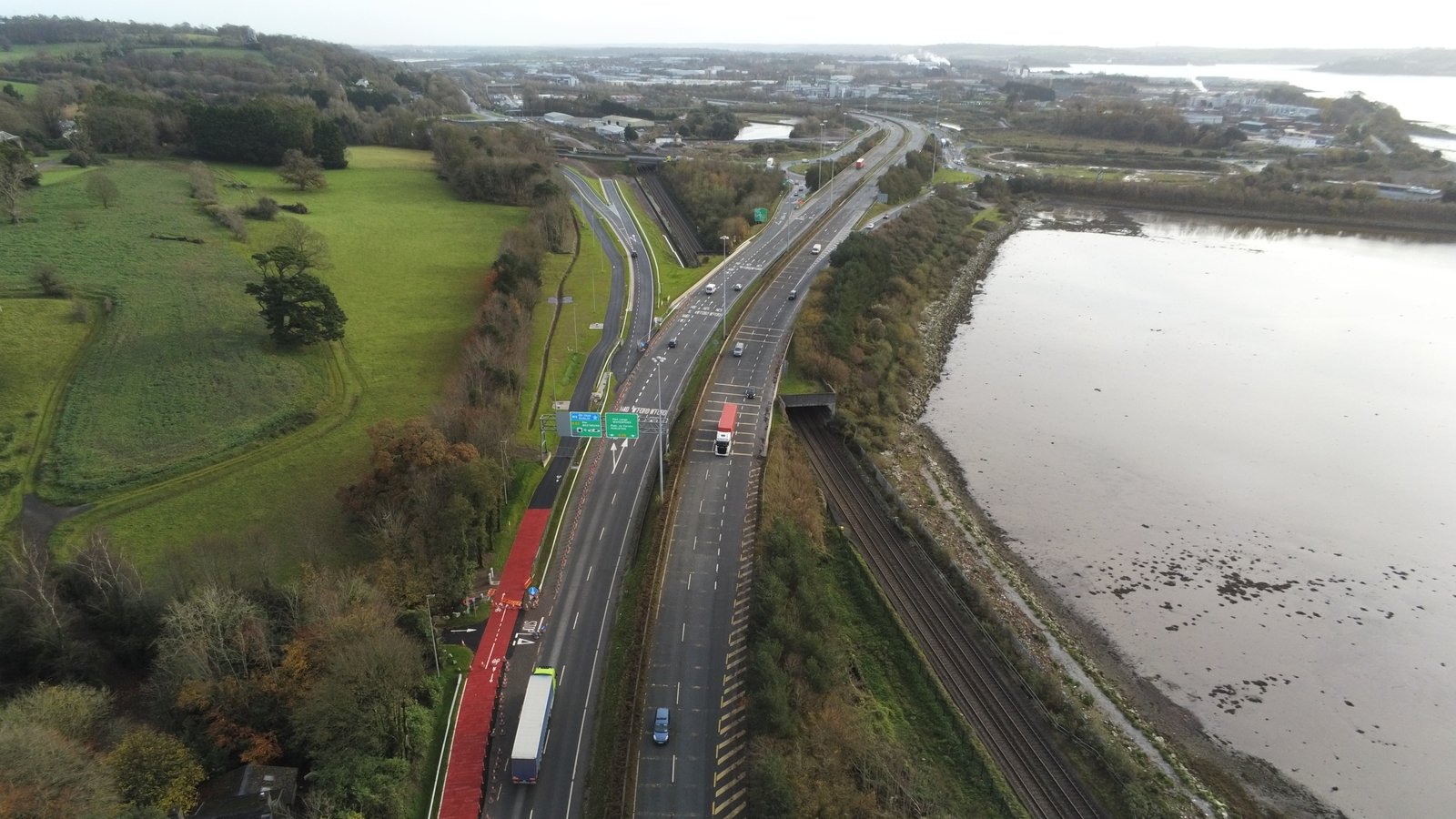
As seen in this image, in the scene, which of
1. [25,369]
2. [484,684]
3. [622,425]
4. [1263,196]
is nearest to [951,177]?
[1263,196]

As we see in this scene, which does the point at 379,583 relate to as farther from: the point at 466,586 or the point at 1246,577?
the point at 1246,577

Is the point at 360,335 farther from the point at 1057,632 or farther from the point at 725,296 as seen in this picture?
the point at 1057,632

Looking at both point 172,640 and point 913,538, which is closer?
point 172,640

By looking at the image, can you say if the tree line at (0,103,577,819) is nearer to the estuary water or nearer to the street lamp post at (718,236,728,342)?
the street lamp post at (718,236,728,342)

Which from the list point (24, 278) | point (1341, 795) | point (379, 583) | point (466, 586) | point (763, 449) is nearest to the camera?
point (1341, 795)

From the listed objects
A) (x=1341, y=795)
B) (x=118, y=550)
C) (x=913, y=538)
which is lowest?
(x=1341, y=795)

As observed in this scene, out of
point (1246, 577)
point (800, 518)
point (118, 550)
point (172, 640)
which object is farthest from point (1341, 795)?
point (118, 550)

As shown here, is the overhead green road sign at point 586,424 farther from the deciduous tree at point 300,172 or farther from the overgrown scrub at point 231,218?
the deciduous tree at point 300,172
